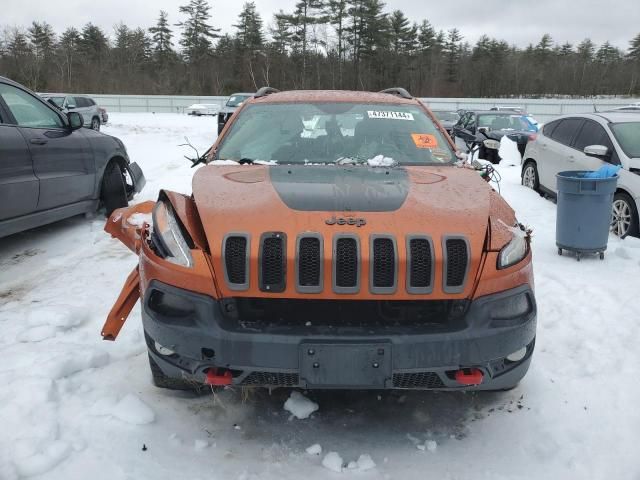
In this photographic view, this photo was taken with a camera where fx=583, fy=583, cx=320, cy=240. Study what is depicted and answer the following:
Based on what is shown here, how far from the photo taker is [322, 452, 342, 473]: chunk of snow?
2.72 metres

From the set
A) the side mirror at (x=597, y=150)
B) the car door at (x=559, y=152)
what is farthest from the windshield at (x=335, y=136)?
the car door at (x=559, y=152)

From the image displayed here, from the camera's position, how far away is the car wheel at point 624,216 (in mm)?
7051

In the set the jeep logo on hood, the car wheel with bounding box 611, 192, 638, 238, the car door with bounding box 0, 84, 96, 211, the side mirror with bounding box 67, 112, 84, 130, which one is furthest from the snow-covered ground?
the car wheel with bounding box 611, 192, 638, 238

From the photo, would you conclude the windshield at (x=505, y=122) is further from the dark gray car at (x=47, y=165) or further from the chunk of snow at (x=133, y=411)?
the chunk of snow at (x=133, y=411)

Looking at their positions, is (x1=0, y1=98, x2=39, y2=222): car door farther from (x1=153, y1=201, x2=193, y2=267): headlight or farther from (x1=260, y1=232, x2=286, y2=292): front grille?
(x1=260, y1=232, x2=286, y2=292): front grille

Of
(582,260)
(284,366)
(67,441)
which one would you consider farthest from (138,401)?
(582,260)

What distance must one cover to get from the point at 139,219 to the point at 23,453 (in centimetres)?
167

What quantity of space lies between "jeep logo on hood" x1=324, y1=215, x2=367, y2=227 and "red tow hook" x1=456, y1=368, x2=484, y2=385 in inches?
31.9

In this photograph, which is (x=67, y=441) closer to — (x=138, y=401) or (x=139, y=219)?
(x=138, y=401)

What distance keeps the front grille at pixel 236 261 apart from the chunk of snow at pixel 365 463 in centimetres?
102

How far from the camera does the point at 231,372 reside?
2.66 meters

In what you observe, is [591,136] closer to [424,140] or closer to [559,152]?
[559,152]

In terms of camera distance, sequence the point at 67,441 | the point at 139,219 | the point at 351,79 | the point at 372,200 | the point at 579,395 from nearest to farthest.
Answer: the point at 67,441 < the point at 372,200 < the point at 579,395 < the point at 139,219 < the point at 351,79

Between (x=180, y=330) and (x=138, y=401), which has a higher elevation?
(x=180, y=330)
